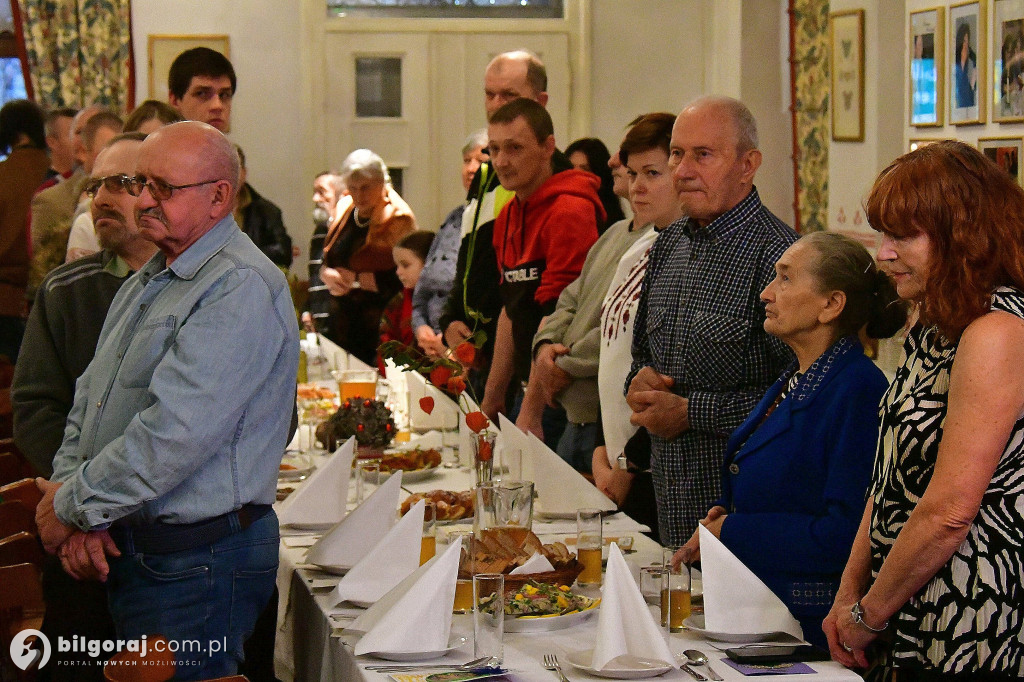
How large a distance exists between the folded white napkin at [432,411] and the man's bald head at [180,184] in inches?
55.3

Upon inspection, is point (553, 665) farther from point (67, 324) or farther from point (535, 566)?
point (67, 324)

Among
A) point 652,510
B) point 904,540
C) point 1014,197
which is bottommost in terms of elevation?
point 652,510

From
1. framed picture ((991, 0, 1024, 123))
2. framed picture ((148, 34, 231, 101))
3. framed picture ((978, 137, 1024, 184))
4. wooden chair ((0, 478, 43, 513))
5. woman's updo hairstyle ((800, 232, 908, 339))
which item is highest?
framed picture ((148, 34, 231, 101))

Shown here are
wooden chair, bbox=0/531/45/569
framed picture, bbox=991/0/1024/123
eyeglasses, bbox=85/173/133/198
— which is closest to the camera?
wooden chair, bbox=0/531/45/569

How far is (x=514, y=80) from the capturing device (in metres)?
4.82

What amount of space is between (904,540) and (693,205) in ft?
4.07

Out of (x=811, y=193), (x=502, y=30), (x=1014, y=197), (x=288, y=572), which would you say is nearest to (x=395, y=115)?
(x=502, y=30)

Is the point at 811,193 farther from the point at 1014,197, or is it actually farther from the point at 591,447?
the point at 1014,197

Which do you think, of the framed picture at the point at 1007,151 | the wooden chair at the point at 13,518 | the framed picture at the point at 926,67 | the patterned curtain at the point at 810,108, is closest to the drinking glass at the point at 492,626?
the wooden chair at the point at 13,518

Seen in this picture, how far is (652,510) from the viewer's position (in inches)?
134

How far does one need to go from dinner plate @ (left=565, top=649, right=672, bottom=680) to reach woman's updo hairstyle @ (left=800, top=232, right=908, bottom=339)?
2.94ft

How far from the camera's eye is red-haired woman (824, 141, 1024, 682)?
6.17 ft

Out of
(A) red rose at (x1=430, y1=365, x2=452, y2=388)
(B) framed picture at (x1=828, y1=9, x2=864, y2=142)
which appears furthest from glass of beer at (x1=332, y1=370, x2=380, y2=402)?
(B) framed picture at (x1=828, y1=9, x2=864, y2=142)

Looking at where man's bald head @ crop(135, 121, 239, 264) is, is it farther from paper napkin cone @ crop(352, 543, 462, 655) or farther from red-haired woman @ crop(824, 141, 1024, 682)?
red-haired woman @ crop(824, 141, 1024, 682)
